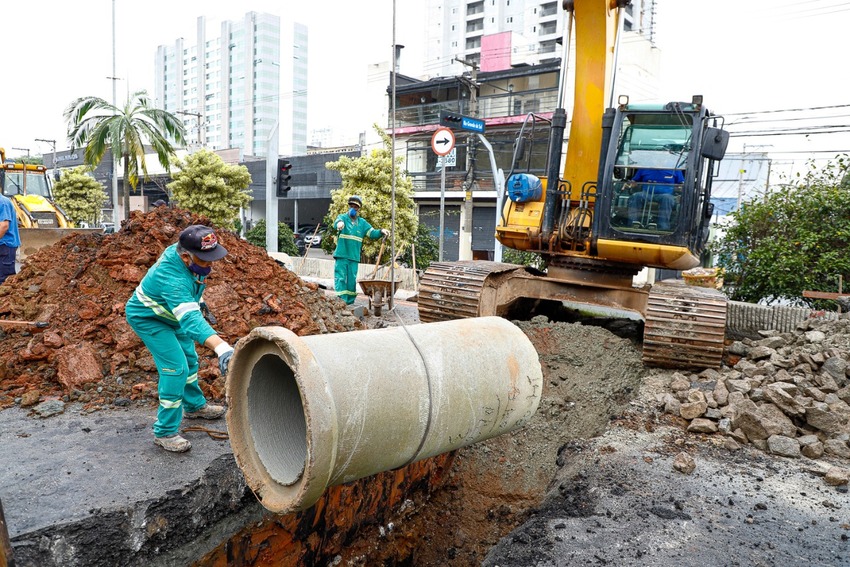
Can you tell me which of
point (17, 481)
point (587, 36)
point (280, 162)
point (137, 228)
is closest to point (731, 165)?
point (280, 162)

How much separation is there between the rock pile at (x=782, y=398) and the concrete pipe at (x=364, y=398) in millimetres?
2227

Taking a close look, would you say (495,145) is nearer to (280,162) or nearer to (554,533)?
(280,162)

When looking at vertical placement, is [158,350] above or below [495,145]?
below

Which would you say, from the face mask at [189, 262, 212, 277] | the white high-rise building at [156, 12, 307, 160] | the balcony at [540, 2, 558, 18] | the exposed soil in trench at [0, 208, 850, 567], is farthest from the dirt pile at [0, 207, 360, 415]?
the white high-rise building at [156, 12, 307, 160]

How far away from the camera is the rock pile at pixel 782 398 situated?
16.7 ft

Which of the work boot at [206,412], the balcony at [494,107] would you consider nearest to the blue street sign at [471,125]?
the work boot at [206,412]

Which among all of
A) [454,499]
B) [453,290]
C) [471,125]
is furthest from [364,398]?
[471,125]

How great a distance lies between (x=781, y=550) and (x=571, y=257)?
14.9 feet

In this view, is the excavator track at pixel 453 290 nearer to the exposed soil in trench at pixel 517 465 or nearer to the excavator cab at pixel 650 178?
the exposed soil in trench at pixel 517 465

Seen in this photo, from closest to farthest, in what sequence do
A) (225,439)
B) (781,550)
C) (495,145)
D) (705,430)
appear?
(781,550) < (225,439) < (705,430) < (495,145)

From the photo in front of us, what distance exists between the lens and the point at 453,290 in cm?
730

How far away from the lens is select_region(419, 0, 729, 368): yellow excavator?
6562mm

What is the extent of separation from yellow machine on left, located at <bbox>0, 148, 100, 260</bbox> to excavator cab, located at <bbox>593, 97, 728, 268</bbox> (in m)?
8.76

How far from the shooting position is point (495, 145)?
3272 centimetres
